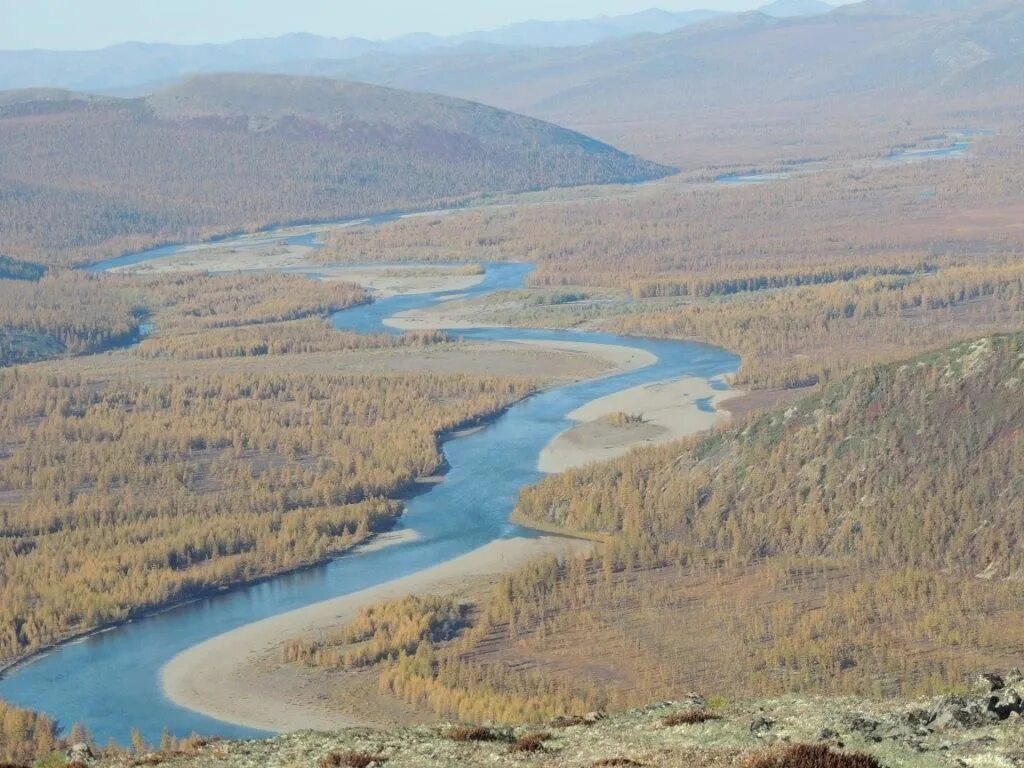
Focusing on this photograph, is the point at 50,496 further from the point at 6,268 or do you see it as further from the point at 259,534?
the point at 6,268

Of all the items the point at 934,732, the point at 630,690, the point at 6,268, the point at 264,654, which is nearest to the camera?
the point at 934,732

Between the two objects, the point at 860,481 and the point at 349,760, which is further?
the point at 860,481

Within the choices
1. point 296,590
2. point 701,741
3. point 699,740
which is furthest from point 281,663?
point 701,741

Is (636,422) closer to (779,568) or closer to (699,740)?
(779,568)

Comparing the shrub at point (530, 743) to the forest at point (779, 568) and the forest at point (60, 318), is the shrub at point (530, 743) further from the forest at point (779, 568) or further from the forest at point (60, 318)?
the forest at point (60, 318)

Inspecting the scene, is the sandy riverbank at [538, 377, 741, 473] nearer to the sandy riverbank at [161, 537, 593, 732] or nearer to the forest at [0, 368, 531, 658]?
the forest at [0, 368, 531, 658]

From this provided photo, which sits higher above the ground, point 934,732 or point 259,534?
point 934,732

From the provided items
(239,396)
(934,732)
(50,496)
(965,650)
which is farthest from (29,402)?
(934,732)

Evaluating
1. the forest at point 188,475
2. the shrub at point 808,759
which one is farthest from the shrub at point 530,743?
the forest at point 188,475
